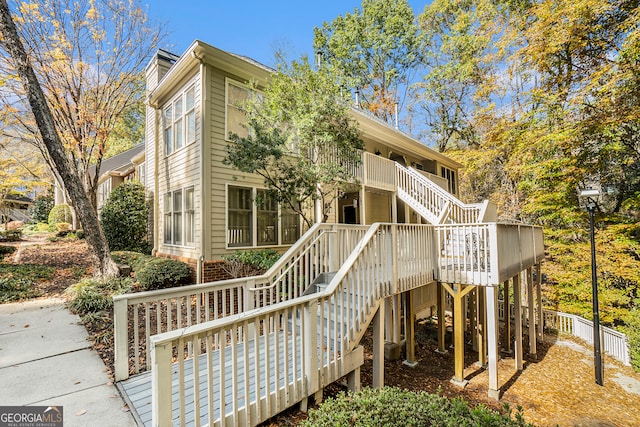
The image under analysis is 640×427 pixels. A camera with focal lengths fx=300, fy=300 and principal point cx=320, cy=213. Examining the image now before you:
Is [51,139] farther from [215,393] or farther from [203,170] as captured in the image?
[215,393]

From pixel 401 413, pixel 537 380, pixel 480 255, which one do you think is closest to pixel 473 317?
pixel 537 380

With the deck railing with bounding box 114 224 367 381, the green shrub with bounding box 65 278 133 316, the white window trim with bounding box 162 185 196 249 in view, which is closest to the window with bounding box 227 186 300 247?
the white window trim with bounding box 162 185 196 249

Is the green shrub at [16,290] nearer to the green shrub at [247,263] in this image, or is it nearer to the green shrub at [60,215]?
the green shrub at [247,263]

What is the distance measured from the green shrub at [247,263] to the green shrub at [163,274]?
1.03 m

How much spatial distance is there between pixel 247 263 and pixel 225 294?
320 centimetres

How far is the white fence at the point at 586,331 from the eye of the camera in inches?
358

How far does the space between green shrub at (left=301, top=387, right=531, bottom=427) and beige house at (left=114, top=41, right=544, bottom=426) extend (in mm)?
776

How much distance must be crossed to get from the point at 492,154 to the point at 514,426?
15.0 metres

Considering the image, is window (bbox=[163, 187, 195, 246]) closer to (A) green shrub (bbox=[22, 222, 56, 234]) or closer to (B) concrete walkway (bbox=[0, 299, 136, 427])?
(B) concrete walkway (bbox=[0, 299, 136, 427])

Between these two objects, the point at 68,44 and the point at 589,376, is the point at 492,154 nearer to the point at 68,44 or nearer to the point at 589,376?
the point at 589,376

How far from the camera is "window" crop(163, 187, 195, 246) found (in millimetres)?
8680

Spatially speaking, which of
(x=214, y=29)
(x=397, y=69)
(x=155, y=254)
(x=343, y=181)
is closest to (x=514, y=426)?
(x=343, y=181)

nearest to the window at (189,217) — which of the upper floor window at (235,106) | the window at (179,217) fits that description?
the window at (179,217)

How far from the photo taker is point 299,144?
750 centimetres
